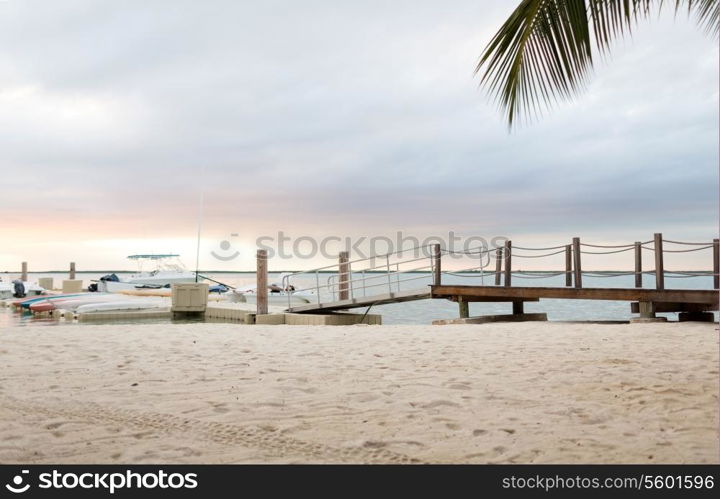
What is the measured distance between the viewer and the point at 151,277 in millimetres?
37406

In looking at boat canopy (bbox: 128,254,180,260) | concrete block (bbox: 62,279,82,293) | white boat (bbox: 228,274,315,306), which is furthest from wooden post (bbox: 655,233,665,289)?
boat canopy (bbox: 128,254,180,260)

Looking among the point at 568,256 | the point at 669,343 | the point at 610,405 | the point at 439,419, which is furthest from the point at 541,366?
the point at 568,256

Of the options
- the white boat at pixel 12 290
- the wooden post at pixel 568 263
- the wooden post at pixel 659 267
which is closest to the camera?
the wooden post at pixel 659 267

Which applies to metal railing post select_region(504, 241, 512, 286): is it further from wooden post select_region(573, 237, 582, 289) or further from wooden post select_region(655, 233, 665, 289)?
wooden post select_region(655, 233, 665, 289)

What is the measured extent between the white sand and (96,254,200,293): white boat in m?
29.1

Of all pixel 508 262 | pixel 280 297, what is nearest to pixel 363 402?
pixel 508 262

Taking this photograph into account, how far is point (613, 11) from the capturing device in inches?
198

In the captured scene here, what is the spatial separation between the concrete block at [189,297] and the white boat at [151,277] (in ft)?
55.0

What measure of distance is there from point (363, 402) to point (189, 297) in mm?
16014

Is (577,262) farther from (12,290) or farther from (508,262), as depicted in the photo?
(12,290)

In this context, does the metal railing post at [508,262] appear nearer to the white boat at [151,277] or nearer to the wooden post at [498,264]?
the wooden post at [498,264]

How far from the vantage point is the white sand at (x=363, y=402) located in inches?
153

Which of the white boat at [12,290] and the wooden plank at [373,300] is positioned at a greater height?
the white boat at [12,290]

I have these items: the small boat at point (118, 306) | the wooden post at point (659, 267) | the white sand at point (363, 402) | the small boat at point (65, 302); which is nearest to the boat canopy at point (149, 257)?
the small boat at point (65, 302)
